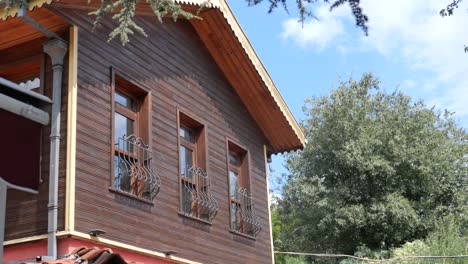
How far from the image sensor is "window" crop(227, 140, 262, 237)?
1186 centimetres

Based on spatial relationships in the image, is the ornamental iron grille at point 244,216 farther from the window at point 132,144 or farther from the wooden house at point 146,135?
the window at point 132,144

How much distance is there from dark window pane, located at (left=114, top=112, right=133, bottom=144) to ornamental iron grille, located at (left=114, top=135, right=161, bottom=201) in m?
0.07

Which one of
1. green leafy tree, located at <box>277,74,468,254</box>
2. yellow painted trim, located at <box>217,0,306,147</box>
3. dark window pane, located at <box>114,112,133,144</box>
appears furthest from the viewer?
green leafy tree, located at <box>277,74,468,254</box>

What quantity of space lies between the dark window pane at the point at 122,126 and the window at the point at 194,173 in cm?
109

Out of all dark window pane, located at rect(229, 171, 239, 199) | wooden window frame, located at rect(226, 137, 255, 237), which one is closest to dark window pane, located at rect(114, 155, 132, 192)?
dark window pane, located at rect(229, 171, 239, 199)

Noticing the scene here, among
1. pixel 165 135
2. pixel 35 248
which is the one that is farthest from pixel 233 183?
pixel 35 248

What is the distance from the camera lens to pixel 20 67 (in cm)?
859

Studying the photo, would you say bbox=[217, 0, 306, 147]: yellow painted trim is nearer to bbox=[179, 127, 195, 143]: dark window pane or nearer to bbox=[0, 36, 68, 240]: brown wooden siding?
bbox=[179, 127, 195, 143]: dark window pane

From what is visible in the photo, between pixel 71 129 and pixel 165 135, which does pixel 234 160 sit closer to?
pixel 165 135

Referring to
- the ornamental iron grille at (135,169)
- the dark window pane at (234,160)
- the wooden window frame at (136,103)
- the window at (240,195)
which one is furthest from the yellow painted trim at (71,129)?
the dark window pane at (234,160)

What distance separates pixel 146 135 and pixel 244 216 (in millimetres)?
3252

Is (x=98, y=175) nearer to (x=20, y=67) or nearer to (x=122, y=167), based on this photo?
(x=122, y=167)

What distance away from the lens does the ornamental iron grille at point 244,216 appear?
1184 cm

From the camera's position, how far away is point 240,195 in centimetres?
1221
